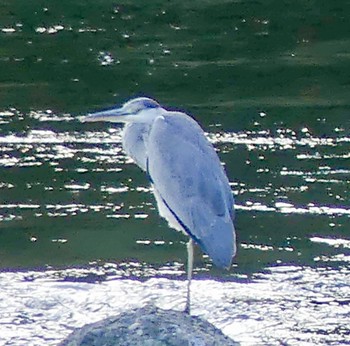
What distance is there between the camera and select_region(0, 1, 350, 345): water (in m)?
7.88

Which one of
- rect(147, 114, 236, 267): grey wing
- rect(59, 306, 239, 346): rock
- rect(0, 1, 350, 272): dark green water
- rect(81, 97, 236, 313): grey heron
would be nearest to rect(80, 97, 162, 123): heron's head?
rect(81, 97, 236, 313): grey heron

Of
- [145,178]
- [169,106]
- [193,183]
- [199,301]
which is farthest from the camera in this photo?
[169,106]

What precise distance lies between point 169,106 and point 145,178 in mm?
1870

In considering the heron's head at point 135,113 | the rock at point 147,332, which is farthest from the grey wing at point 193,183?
the rock at point 147,332

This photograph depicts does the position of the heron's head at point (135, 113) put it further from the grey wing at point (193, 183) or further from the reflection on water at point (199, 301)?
the reflection on water at point (199, 301)

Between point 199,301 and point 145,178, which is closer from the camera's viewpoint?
point 199,301

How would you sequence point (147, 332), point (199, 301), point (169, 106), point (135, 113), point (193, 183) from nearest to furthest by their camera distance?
point (147, 332) → point (193, 183) → point (135, 113) → point (199, 301) → point (169, 106)

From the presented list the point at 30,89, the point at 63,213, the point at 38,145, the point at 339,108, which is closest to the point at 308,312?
the point at 63,213

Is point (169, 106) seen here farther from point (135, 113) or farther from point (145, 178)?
point (135, 113)

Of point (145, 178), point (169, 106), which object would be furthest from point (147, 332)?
point (169, 106)

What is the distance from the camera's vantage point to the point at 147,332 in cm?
593

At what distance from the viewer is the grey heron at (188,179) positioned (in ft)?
21.0

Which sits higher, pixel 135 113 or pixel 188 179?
pixel 135 113

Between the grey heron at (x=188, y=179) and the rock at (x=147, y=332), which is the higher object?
the grey heron at (x=188, y=179)
